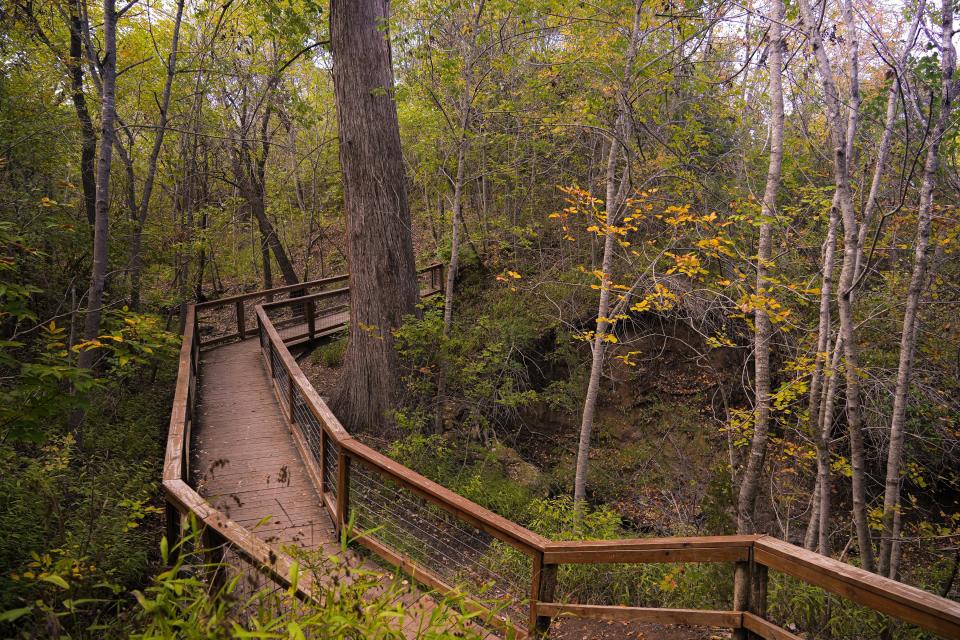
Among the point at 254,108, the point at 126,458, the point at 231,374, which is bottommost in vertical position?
the point at 126,458

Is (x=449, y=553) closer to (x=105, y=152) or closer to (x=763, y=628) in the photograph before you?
(x=763, y=628)

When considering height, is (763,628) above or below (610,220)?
below

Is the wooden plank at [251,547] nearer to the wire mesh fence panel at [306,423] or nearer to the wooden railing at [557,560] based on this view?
the wooden railing at [557,560]

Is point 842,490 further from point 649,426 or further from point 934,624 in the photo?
point 934,624

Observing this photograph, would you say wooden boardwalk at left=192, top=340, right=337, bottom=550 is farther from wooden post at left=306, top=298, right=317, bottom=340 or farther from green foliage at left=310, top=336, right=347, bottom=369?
wooden post at left=306, top=298, right=317, bottom=340

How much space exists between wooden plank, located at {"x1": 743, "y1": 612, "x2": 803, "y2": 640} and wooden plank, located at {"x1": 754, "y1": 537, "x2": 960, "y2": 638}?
0.26 meters

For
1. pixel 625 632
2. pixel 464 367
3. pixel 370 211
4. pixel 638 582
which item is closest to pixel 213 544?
pixel 625 632

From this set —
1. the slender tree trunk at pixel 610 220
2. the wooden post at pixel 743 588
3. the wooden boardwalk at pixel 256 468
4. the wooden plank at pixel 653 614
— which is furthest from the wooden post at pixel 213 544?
the slender tree trunk at pixel 610 220

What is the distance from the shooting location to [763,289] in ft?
18.9

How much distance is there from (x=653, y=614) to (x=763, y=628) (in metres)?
0.61

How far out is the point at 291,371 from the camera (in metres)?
6.35

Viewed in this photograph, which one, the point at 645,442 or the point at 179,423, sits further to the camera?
the point at 645,442

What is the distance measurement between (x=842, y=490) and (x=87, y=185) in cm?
1471

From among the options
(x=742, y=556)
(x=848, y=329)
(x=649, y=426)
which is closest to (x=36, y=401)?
(x=742, y=556)
